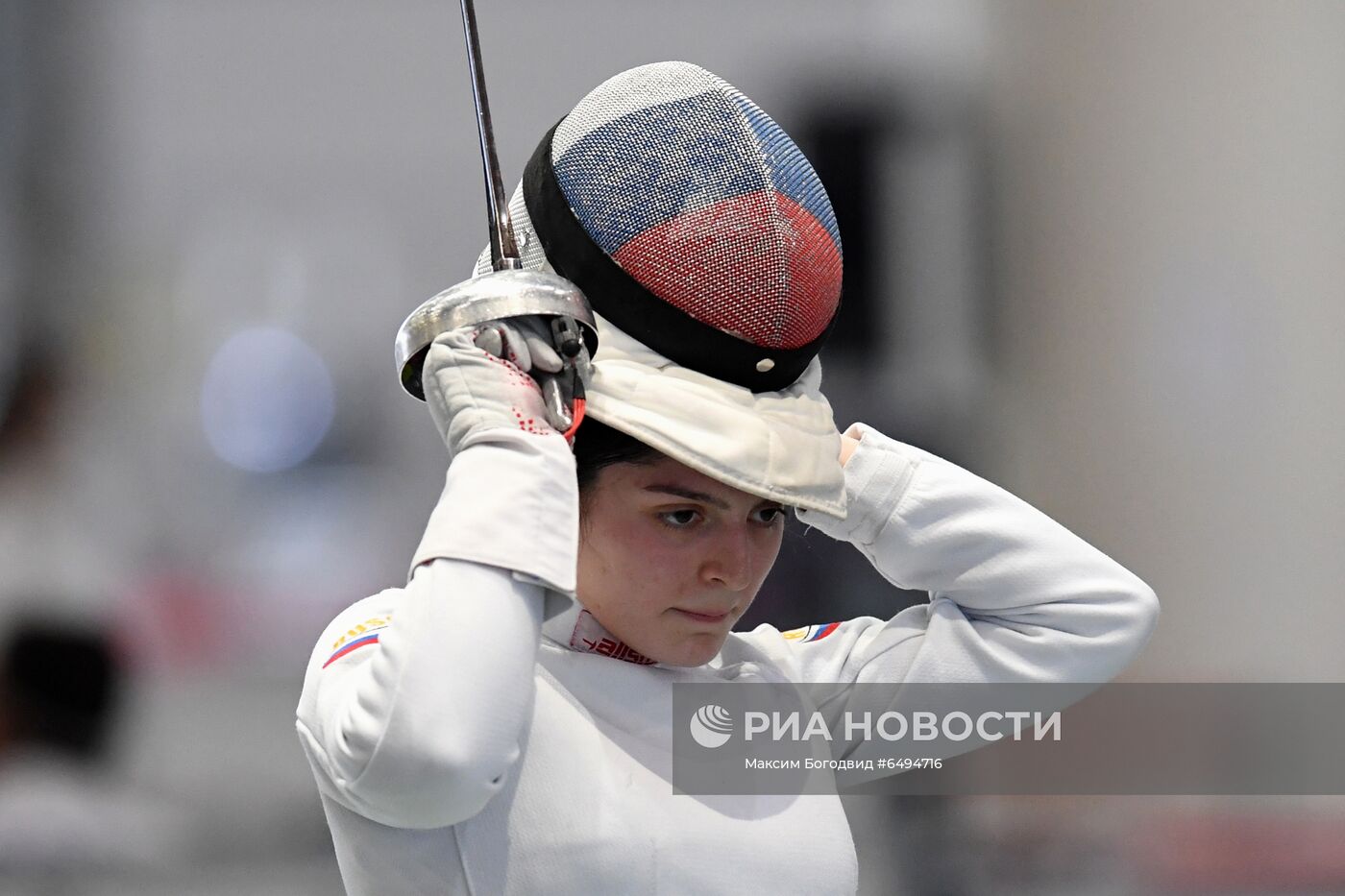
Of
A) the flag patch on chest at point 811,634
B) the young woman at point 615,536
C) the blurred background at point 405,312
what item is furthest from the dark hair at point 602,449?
the blurred background at point 405,312

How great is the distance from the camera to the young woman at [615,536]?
69 centimetres

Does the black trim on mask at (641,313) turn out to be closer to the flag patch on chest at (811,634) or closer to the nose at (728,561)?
the nose at (728,561)

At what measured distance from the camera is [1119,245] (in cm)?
184

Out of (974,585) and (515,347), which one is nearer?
(515,347)

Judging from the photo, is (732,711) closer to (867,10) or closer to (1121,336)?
(1121,336)

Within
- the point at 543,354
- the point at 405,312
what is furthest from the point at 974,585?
the point at 405,312

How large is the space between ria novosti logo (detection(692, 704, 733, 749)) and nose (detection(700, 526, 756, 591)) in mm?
100

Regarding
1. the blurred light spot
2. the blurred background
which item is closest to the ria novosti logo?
the blurred background

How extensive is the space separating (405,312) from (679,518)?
1048mm

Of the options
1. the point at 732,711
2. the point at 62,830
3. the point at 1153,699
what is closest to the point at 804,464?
the point at 732,711

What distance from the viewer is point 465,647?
0.67 metres

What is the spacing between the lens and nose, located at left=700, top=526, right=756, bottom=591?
811mm

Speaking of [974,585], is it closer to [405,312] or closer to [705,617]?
[705,617]

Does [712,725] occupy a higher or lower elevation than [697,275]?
lower
